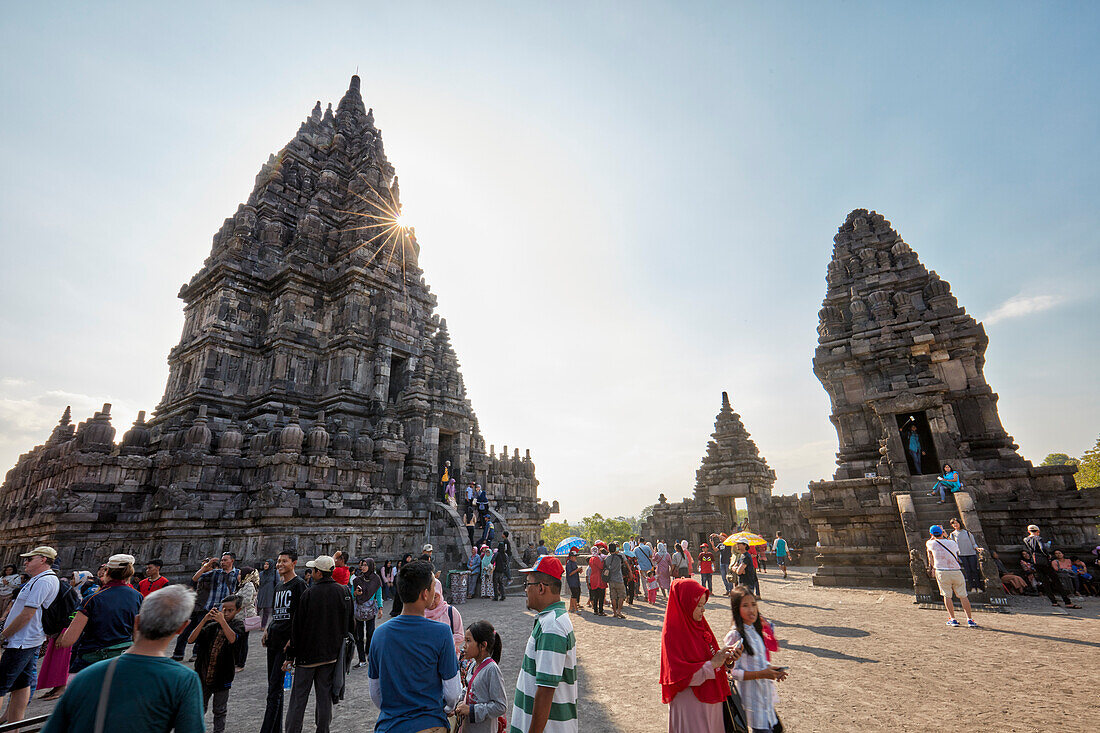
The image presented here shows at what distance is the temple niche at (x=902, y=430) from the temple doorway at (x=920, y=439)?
1.7 inches

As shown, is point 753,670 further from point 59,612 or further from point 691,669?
point 59,612

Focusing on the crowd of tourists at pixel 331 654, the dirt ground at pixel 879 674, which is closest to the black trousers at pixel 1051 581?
the dirt ground at pixel 879 674

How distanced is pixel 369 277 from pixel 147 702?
20.6 m

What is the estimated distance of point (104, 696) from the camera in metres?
2.07

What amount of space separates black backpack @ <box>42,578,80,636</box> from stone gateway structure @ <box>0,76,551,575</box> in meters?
7.32

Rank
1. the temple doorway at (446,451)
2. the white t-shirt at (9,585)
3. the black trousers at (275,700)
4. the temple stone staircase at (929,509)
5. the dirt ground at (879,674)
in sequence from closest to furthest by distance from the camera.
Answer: the black trousers at (275,700), the dirt ground at (879,674), the white t-shirt at (9,585), the temple stone staircase at (929,509), the temple doorway at (446,451)

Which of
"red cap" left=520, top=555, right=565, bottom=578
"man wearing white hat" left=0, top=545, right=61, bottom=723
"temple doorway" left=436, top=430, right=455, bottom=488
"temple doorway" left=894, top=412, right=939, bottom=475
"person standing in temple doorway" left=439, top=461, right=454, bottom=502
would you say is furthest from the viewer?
"temple doorway" left=436, top=430, right=455, bottom=488

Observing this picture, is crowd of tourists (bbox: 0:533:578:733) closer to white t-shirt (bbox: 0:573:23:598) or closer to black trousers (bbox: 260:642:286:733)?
black trousers (bbox: 260:642:286:733)

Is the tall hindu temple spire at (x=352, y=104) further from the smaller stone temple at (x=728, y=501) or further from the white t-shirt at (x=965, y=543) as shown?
the white t-shirt at (x=965, y=543)

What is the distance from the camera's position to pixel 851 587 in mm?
13297

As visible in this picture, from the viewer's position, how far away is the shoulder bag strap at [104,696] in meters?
2.02

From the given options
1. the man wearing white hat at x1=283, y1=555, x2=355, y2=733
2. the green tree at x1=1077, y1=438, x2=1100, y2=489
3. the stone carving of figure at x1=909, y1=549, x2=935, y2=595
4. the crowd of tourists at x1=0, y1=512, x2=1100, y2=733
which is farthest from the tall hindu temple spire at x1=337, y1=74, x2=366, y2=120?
the green tree at x1=1077, y1=438, x2=1100, y2=489

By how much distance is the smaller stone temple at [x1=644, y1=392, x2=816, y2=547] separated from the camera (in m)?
22.7

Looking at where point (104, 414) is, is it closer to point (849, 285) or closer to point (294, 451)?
point (294, 451)
